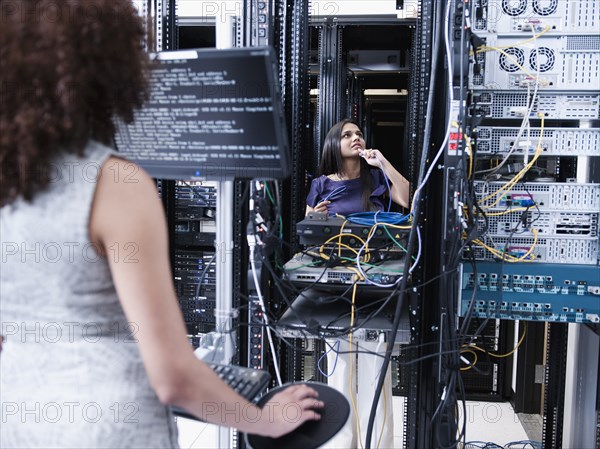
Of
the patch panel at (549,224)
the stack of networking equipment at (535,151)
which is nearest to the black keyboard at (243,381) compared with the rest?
the stack of networking equipment at (535,151)

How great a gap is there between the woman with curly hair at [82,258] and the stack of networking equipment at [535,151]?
1389 millimetres

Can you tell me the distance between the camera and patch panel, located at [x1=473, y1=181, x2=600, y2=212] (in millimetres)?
1961

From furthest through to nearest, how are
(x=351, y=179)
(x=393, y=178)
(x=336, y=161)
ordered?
(x=336, y=161) < (x=351, y=179) < (x=393, y=178)

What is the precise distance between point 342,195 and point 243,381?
1723 mm

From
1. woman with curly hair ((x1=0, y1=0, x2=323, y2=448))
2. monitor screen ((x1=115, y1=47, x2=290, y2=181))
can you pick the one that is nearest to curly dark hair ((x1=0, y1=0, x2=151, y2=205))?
woman with curly hair ((x1=0, y1=0, x2=323, y2=448))

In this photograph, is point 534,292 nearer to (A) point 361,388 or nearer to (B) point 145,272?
(A) point 361,388

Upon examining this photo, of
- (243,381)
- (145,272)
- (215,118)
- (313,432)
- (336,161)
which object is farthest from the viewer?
(336,161)

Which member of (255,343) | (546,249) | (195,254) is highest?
(546,249)

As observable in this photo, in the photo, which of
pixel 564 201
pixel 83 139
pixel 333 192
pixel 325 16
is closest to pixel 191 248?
pixel 333 192

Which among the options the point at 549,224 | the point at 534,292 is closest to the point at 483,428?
the point at 534,292

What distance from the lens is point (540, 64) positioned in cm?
194

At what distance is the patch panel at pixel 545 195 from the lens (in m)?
1.96

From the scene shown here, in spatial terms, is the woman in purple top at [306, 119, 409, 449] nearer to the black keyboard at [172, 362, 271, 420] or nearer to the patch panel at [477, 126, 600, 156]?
the patch panel at [477, 126, 600, 156]

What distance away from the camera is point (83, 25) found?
767mm
